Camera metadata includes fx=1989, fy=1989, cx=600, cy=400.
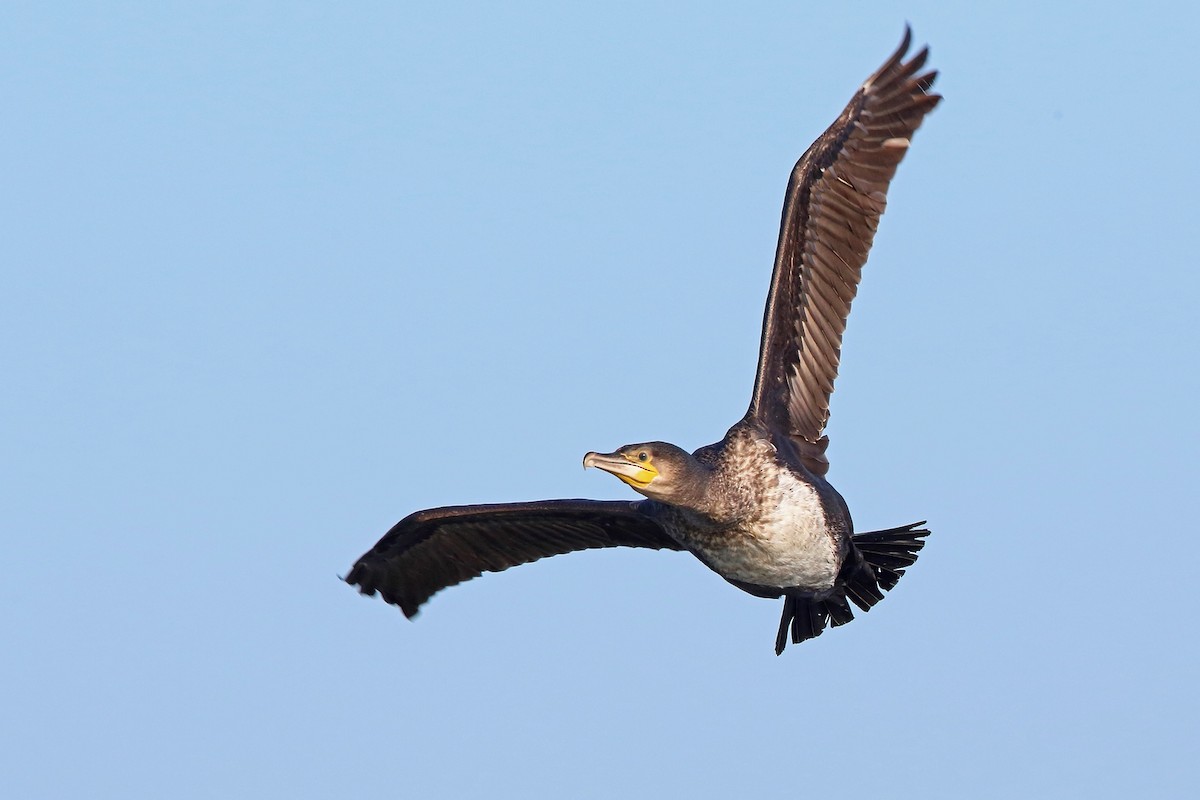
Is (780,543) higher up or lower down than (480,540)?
lower down

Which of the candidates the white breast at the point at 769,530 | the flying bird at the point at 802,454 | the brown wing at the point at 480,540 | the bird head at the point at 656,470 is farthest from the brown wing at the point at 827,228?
the brown wing at the point at 480,540

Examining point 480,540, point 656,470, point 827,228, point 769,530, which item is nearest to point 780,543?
point 769,530

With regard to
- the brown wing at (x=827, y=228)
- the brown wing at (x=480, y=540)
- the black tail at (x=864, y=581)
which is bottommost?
the black tail at (x=864, y=581)

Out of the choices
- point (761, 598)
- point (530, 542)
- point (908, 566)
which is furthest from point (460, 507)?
point (908, 566)

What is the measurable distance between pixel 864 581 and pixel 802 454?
827 millimetres

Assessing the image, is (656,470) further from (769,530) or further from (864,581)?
(864,581)

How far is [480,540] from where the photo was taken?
520 inches

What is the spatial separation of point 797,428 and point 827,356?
1.56 ft

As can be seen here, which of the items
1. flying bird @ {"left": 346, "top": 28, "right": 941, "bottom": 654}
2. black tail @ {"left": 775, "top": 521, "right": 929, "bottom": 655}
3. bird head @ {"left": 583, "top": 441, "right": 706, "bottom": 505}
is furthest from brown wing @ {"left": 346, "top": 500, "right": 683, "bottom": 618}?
bird head @ {"left": 583, "top": 441, "right": 706, "bottom": 505}

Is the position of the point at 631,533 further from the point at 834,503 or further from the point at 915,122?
the point at 915,122

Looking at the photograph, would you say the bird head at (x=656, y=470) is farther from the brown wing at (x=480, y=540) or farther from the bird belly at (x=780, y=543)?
the brown wing at (x=480, y=540)

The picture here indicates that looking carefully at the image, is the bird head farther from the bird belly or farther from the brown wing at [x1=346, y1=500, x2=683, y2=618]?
the brown wing at [x1=346, y1=500, x2=683, y2=618]

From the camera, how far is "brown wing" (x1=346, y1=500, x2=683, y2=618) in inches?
495

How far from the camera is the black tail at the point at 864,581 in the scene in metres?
11.7
